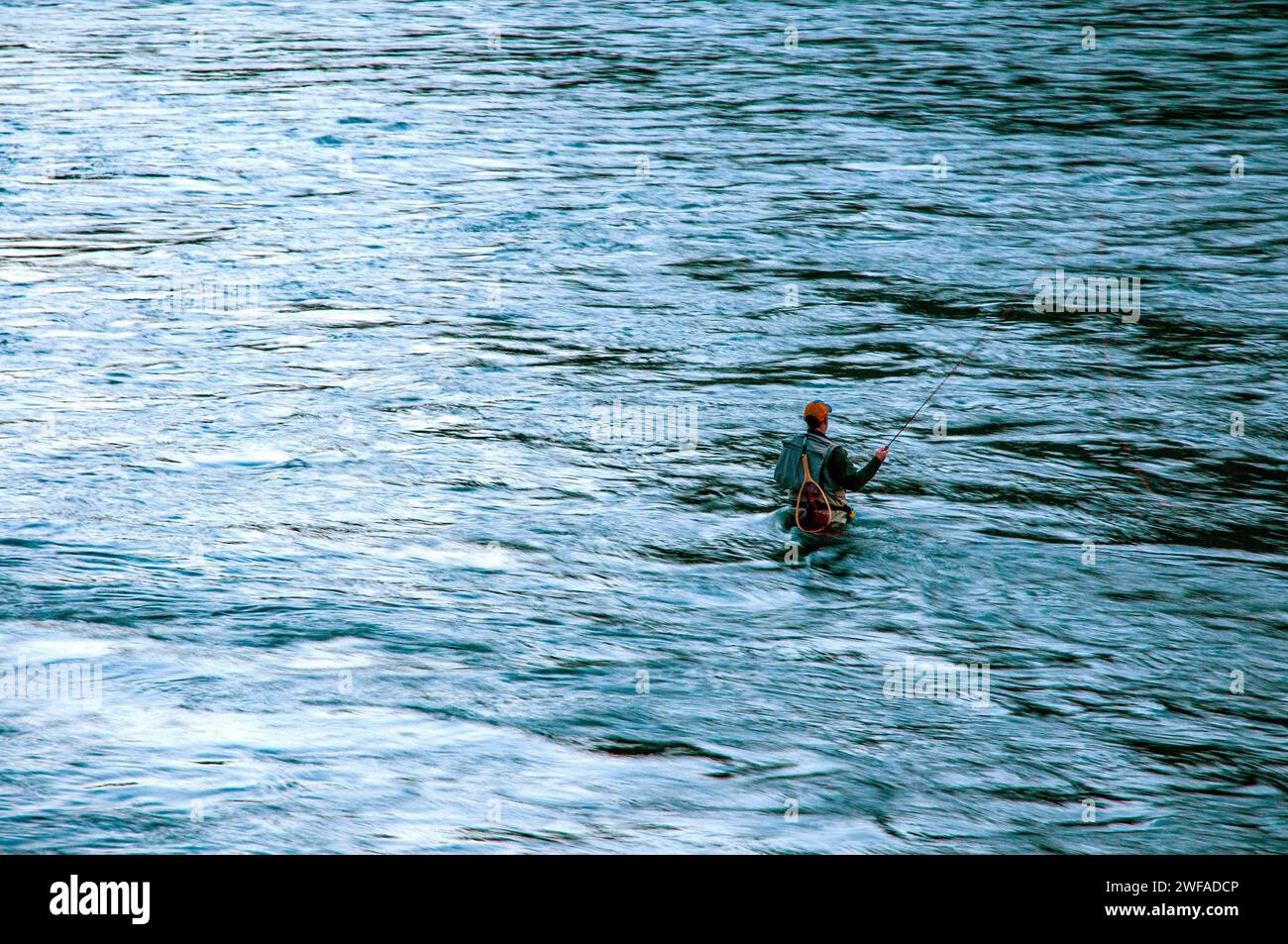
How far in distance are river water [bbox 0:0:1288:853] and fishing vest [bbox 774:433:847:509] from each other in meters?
1.24

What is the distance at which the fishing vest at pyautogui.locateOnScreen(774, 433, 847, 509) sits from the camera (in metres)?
14.4

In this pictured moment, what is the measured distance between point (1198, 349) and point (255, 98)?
24806 millimetres

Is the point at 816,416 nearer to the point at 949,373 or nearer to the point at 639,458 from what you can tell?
the point at 639,458

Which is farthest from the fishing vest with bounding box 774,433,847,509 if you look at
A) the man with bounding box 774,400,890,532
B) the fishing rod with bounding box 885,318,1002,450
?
the fishing rod with bounding box 885,318,1002,450

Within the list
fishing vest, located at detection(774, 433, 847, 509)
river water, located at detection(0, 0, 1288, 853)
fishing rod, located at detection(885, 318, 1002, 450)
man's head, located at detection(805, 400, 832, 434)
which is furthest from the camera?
fishing rod, located at detection(885, 318, 1002, 450)

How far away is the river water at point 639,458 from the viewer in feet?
39.7

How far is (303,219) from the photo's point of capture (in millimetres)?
30812

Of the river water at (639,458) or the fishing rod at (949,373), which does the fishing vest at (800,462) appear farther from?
the fishing rod at (949,373)

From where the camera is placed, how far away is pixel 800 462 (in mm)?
14555

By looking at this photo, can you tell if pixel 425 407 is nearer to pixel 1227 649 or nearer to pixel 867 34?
pixel 1227 649

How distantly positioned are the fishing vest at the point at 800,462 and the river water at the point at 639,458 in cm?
124

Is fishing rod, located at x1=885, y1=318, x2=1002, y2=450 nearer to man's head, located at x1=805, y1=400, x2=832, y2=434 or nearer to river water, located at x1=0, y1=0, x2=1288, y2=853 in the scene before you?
river water, located at x1=0, y1=0, x2=1288, y2=853
